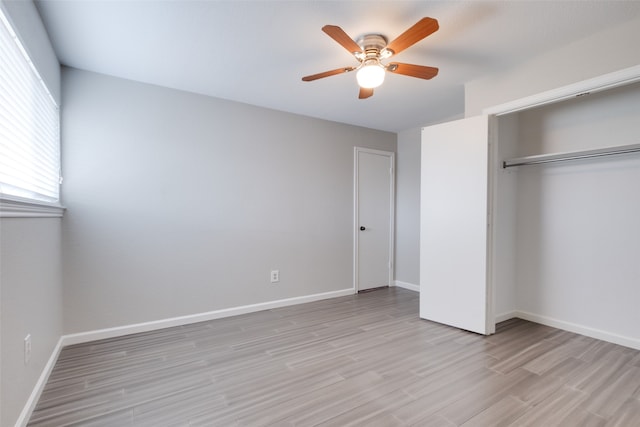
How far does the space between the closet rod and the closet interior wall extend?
6.0 inches

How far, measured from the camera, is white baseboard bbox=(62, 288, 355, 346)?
9.14 ft

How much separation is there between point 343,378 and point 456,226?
1.83m

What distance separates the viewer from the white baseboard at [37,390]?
1675mm

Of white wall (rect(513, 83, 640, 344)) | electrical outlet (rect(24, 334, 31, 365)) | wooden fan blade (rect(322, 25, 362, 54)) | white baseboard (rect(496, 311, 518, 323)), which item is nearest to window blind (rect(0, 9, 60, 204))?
electrical outlet (rect(24, 334, 31, 365))

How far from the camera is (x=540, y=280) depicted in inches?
129

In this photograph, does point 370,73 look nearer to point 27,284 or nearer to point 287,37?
point 287,37

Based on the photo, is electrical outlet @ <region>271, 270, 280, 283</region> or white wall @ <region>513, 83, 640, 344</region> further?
electrical outlet @ <region>271, 270, 280, 283</region>

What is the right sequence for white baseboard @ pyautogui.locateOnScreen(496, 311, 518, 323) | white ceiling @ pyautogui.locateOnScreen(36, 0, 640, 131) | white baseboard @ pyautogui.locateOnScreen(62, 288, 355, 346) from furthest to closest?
1. white baseboard @ pyautogui.locateOnScreen(496, 311, 518, 323)
2. white baseboard @ pyautogui.locateOnScreen(62, 288, 355, 346)
3. white ceiling @ pyautogui.locateOnScreen(36, 0, 640, 131)

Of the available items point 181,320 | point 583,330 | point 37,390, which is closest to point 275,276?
point 181,320

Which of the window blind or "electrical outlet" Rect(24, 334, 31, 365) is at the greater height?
the window blind

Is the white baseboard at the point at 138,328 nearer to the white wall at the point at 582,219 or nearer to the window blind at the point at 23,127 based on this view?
the window blind at the point at 23,127

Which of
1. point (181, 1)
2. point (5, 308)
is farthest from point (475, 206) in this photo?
point (5, 308)

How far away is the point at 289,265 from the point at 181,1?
2856mm

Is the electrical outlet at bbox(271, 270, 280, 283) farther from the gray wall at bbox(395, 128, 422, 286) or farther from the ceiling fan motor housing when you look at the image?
the ceiling fan motor housing
